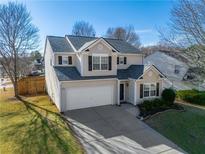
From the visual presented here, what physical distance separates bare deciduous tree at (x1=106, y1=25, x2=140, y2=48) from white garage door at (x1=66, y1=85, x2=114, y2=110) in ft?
91.2

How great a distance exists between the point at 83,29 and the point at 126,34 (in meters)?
11.1

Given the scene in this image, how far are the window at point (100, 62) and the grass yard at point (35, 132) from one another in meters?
5.64

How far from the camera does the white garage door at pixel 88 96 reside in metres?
14.4

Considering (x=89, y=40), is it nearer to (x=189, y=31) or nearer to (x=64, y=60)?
(x=64, y=60)

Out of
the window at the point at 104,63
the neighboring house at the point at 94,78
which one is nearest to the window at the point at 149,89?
the neighboring house at the point at 94,78

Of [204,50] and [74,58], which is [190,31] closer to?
[204,50]

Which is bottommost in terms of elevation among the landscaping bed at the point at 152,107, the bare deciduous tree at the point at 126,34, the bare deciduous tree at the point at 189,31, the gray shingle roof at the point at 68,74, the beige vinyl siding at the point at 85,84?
the landscaping bed at the point at 152,107

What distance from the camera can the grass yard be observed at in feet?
27.8

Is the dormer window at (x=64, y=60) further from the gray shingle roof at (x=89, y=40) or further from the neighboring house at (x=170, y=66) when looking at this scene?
the neighboring house at (x=170, y=66)

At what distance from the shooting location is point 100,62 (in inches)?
634

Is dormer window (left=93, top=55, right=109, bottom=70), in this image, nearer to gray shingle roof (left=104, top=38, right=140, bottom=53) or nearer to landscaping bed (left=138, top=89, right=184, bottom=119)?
gray shingle roof (left=104, top=38, right=140, bottom=53)

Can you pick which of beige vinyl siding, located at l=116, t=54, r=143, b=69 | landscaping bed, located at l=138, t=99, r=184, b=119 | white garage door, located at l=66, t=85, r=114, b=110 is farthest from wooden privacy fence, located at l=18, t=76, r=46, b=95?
landscaping bed, located at l=138, t=99, r=184, b=119

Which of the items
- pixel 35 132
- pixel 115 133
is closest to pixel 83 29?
pixel 35 132

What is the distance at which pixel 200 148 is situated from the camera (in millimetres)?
9578
